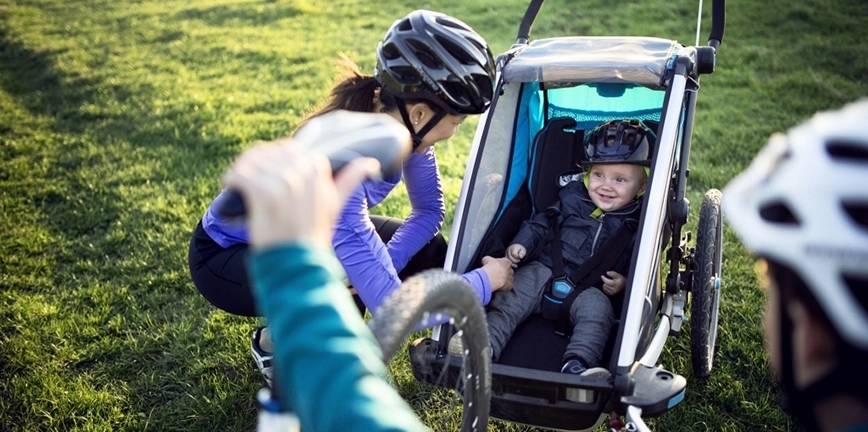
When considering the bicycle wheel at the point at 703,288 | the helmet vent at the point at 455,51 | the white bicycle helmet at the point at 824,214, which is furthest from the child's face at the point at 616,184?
the white bicycle helmet at the point at 824,214

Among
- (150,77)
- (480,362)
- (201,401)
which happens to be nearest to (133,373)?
(201,401)

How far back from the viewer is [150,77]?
23.2ft

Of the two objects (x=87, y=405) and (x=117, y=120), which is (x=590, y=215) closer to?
(x=87, y=405)

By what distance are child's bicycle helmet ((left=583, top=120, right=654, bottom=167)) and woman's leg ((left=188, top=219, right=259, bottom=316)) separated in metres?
1.59

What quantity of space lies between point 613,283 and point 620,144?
0.65m

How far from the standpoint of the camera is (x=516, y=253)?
281cm

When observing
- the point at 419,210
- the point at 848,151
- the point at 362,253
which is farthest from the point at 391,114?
the point at 848,151

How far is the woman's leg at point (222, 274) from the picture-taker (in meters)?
2.41

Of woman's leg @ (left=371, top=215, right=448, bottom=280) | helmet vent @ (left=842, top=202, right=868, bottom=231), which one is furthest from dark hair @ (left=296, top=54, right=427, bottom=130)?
helmet vent @ (left=842, top=202, right=868, bottom=231)

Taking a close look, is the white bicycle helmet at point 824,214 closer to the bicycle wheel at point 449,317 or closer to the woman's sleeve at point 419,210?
the bicycle wheel at point 449,317

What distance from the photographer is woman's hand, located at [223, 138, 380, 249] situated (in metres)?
0.72

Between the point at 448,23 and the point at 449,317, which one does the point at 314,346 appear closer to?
the point at 449,317

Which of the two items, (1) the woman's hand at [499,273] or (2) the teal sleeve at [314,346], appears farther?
(1) the woman's hand at [499,273]

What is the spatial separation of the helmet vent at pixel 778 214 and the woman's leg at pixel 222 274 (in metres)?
1.87
